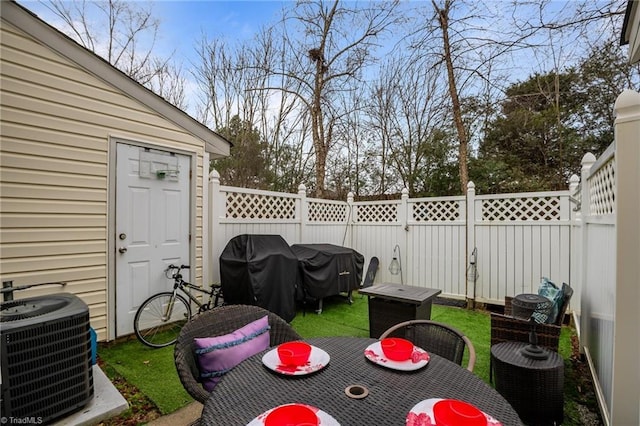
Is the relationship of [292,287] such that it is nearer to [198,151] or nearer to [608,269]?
[198,151]

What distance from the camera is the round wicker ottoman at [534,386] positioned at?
6.78 ft

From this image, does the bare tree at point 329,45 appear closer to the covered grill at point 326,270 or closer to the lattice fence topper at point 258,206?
the lattice fence topper at point 258,206

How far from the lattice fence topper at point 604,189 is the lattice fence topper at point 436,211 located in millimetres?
2699

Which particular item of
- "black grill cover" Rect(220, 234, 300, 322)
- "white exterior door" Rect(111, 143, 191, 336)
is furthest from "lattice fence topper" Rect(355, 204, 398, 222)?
"white exterior door" Rect(111, 143, 191, 336)

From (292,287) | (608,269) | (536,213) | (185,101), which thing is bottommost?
(292,287)

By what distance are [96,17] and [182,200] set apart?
242 inches

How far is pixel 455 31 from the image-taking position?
5449 millimetres

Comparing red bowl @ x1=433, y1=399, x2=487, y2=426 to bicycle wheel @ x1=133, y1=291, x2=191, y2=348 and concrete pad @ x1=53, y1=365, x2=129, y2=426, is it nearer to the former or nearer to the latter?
concrete pad @ x1=53, y1=365, x2=129, y2=426

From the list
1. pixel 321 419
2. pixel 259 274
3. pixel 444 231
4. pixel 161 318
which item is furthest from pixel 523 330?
pixel 161 318

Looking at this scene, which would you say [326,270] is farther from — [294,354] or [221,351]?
[294,354]

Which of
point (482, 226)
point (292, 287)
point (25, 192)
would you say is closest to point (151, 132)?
point (25, 192)

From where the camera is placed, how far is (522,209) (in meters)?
4.70

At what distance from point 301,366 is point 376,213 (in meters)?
5.29

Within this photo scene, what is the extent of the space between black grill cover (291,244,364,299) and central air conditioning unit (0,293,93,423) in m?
2.69
